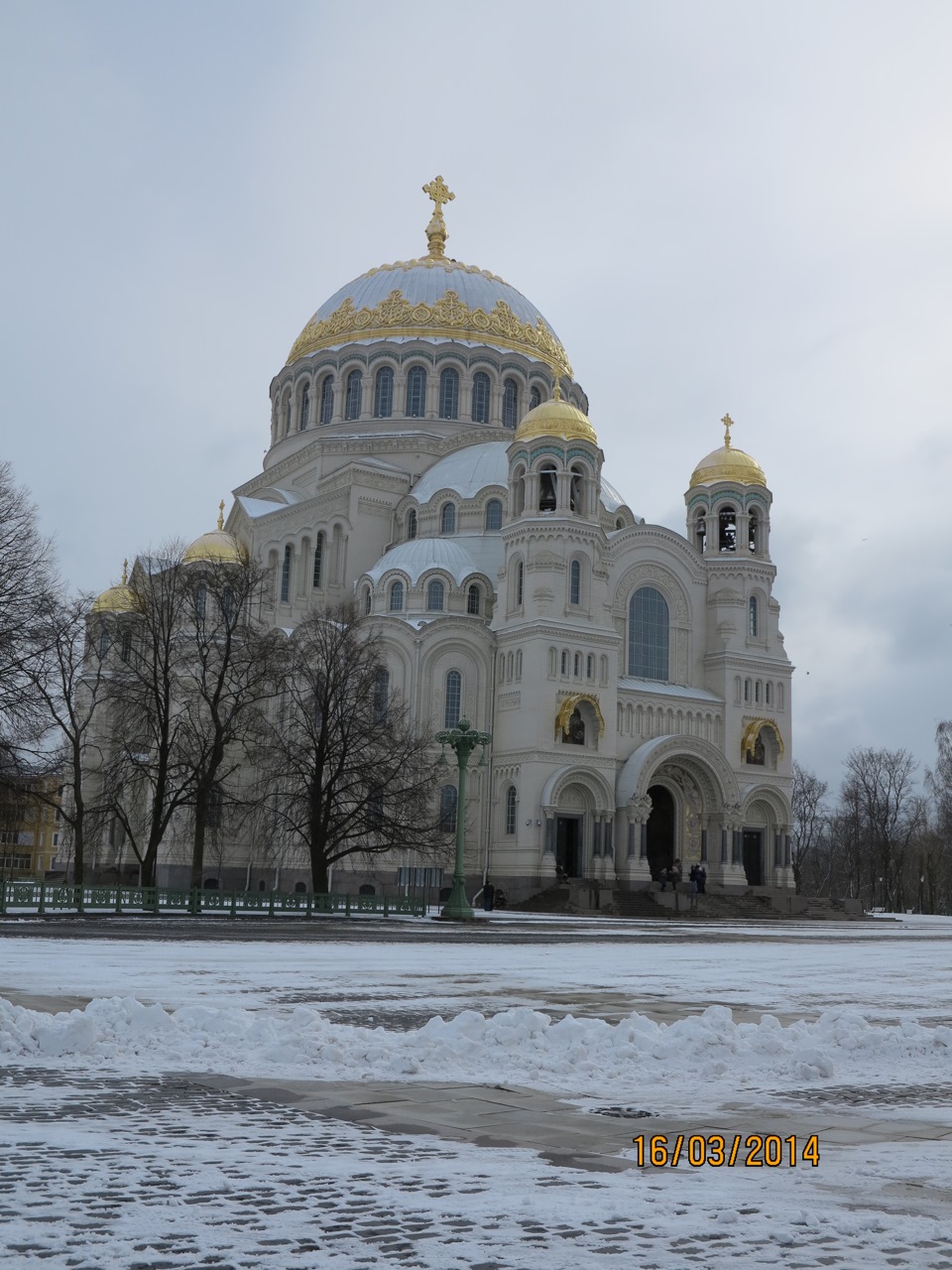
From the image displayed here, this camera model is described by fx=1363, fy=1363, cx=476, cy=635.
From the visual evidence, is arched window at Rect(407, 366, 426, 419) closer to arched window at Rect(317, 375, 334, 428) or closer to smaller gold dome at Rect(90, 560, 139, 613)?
arched window at Rect(317, 375, 334, 428)

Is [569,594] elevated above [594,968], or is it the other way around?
[569,594]

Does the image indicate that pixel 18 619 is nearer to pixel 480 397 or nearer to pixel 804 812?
pixel 480 397

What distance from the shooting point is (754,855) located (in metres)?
54.5

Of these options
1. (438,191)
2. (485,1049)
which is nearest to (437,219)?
(438,191)

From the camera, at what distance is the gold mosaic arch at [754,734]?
178ft

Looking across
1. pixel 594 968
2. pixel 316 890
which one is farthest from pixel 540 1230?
pixel 316 890

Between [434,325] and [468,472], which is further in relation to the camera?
[434,325]

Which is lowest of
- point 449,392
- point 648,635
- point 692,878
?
point 692,878

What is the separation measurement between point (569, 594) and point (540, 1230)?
148 feet

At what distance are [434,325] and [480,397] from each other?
3780 mm

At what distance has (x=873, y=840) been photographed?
81.2 metres

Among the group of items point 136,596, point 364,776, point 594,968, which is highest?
point 136,596

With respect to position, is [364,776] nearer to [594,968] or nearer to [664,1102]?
[594,968]
